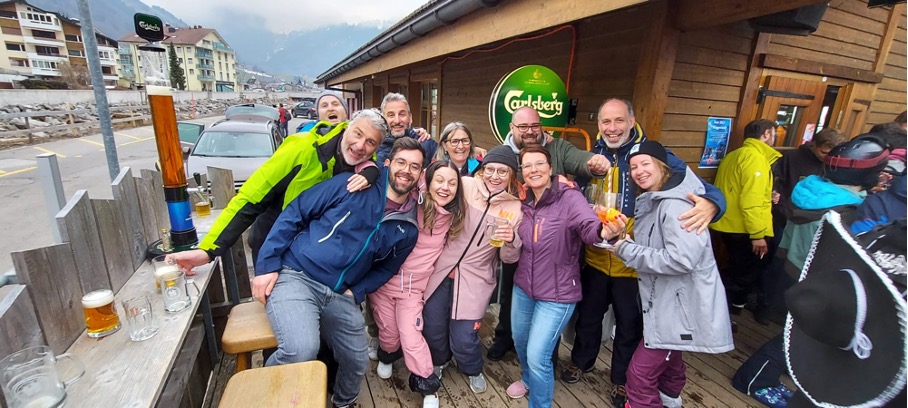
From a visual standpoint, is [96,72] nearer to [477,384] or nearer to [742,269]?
[477,384]

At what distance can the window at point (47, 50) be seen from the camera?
49.0m

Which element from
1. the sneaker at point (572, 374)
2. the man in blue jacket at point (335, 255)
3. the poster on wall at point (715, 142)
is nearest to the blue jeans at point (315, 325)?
the man in blue jacket at point (335, 255)

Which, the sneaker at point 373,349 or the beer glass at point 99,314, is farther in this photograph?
the sneaker at point 373,349

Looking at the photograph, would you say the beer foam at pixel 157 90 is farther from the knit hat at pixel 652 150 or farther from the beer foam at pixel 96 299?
the knit hat at pixel 652 150

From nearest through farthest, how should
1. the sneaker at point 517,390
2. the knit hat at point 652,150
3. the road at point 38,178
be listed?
1. the knit hat at point 652,150
2. the sneaker at point 517,390
3. the road at point 38,178

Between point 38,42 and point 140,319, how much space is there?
72.4m

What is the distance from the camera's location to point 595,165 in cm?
237

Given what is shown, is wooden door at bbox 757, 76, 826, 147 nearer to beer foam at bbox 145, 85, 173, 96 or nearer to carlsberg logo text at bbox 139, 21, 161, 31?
beer foam at bbox 145, 85, 173, 96

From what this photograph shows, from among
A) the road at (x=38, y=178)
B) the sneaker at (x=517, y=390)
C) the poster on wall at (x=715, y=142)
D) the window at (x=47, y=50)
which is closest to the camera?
the sneaker at (x=517, y=390)

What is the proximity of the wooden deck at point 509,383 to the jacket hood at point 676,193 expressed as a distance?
1.35 meters

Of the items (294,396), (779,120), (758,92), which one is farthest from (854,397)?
(779,120)

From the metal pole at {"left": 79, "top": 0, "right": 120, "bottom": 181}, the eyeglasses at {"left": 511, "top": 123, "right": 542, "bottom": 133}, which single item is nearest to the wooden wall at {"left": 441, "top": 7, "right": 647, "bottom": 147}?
the eyeglasses at {"left": 511, "top": 123, "right": 542, "bottom": 133}

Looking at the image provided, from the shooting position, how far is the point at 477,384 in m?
2.54

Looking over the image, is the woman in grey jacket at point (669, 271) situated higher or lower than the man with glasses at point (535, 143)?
lower
